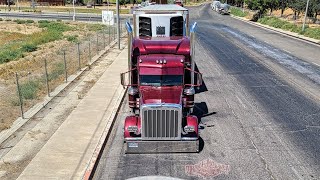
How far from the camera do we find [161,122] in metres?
11.0

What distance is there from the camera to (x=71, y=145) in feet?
38.3

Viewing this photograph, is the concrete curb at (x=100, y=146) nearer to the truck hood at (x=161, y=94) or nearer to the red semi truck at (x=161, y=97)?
the red semi truck at (x=161, y=97)

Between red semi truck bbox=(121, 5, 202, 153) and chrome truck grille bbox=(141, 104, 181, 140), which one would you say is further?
red semi truck bbox=(121, 5, 202, 153)

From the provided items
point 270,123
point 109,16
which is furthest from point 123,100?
point 109,16

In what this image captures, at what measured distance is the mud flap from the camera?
36.7 feet

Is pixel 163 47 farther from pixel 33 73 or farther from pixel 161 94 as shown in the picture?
pixel 33 73

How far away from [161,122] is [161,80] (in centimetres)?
170

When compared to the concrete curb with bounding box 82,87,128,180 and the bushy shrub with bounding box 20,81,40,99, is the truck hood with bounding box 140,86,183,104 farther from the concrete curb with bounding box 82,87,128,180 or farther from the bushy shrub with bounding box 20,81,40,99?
the bushy shrub with bounding box 20,81,40,99

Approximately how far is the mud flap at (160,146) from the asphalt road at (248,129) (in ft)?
0.69

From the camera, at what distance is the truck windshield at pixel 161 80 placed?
11953 millimetres

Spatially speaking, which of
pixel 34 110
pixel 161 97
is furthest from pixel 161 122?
pixel 34 110

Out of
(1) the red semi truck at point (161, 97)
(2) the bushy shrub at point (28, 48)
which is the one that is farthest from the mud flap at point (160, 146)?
(2) the bushy shrub at point (28, 48)

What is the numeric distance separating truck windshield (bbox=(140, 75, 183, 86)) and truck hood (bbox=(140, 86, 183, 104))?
0.50 ft

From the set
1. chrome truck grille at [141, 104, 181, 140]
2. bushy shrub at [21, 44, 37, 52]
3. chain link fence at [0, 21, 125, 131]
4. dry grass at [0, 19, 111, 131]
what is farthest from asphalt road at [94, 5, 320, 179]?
bushy shrub at [21, 44, 37, 52]
